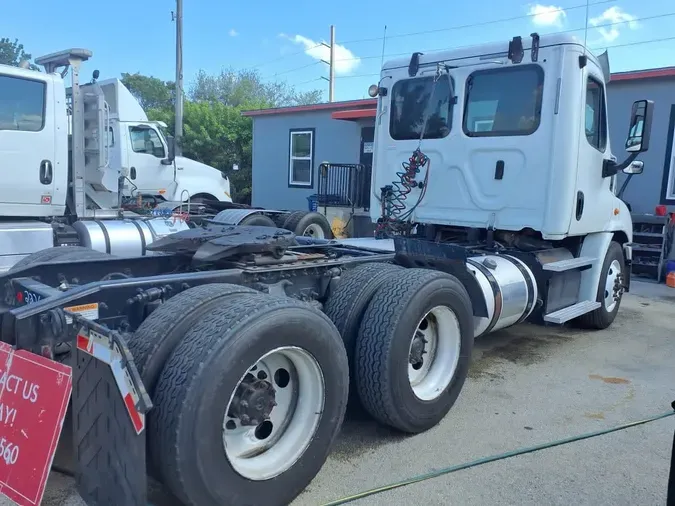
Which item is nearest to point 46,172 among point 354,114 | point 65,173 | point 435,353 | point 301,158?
point 65,173

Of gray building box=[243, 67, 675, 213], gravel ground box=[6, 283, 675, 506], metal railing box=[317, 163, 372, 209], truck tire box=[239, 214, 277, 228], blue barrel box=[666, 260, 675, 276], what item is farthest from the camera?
metal railing box=[317, 163, 372, 209]

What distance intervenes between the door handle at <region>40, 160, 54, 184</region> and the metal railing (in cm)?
680

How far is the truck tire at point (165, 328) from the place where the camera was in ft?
8.49

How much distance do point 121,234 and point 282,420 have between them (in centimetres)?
514

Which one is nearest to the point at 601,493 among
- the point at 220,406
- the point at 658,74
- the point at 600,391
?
the point at 600,391

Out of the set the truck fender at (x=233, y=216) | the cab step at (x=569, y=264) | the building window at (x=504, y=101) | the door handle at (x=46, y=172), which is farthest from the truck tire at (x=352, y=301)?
the truck fender at (x=233, y=216)

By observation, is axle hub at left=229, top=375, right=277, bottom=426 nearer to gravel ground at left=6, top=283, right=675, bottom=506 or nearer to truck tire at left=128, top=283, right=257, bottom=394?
truck tire at left=128, top=283, right=257, bottom=394

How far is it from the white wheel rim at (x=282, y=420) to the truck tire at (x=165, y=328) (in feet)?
1.19

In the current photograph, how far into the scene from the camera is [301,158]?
16.7 m

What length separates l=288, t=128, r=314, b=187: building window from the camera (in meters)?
16.5

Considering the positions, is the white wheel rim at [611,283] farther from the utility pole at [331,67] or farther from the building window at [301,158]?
the utility pole at [331,67]

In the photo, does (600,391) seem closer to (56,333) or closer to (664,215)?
(56,333)

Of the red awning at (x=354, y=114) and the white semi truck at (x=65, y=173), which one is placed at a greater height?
the red awning at (x=354, y=114)

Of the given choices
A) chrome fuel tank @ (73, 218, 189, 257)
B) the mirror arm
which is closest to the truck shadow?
the mirror arm
